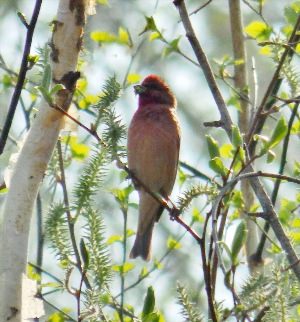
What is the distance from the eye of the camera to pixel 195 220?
6309mm

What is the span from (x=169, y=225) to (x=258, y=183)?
7375 mm

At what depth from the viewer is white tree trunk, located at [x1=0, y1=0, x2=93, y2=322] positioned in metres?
3.38

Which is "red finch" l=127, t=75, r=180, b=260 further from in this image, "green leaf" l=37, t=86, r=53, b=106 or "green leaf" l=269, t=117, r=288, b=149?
"green leaf" l=269, t=117, r=288, b=149

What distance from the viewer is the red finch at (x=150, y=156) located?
20.7 ft

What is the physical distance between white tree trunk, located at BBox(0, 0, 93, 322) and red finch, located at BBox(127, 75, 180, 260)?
2.27 m

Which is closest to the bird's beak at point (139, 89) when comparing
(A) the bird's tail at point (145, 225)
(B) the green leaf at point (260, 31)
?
(A) the bird's tail at point (145, 225)

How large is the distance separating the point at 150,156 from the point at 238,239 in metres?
3.22

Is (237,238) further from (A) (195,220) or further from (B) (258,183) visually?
(A) (195,220)

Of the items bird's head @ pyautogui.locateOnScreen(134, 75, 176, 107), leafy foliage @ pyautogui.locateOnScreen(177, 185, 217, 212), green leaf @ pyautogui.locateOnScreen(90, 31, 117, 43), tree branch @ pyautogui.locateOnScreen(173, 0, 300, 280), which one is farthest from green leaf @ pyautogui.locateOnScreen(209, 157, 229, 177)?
green leaf @ pyautogui.locateOnScreen(90, 31, 117, 43)

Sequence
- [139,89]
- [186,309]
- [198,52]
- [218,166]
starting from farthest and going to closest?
[139,89]
[198,52]
[218,166]
[186,309]

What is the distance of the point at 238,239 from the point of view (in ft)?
10.3

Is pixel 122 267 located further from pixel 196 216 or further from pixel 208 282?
pixel 208 282

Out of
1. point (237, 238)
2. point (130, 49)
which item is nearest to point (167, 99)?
point (130, 49)

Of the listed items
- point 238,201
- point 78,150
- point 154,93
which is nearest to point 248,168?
point 238,201
